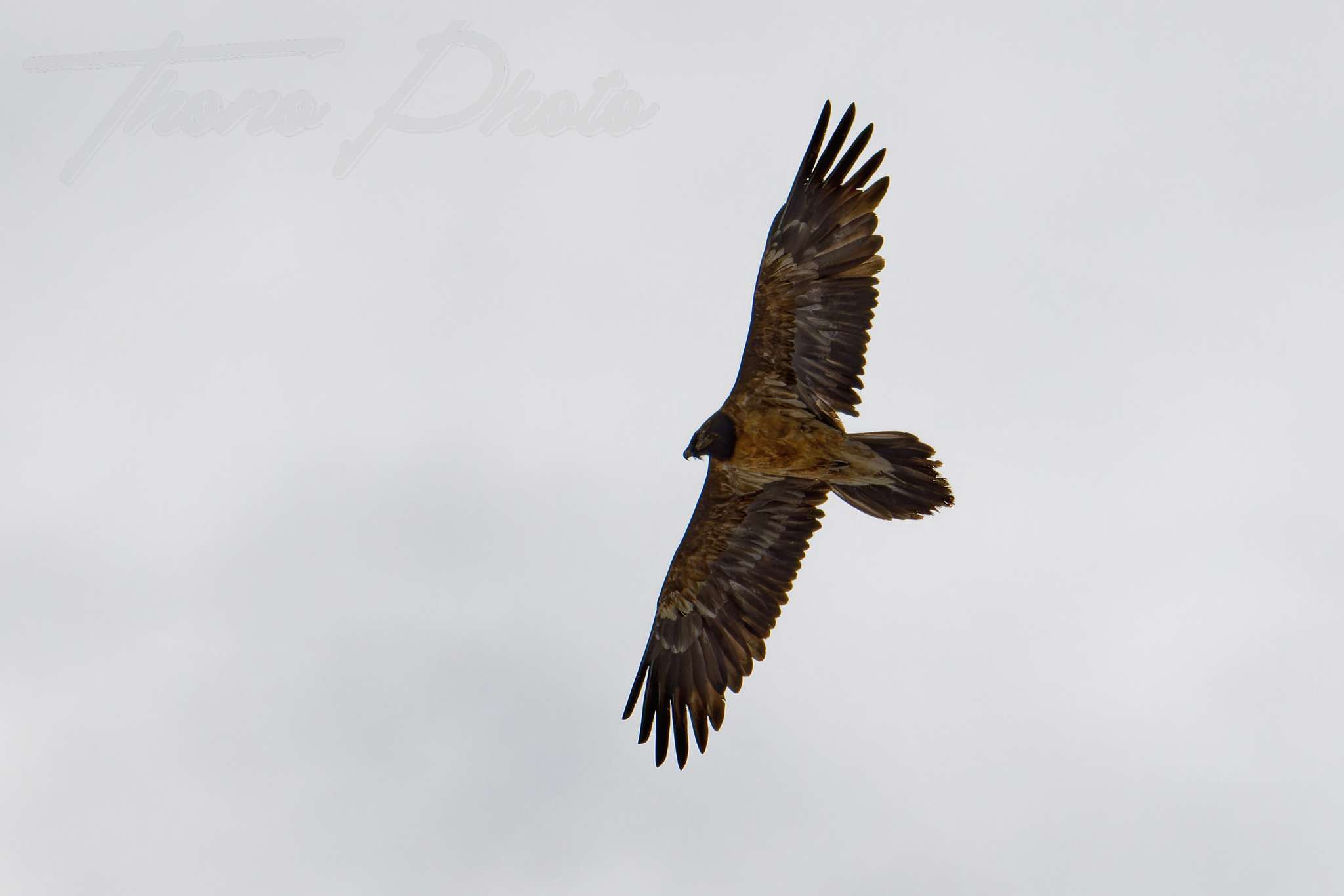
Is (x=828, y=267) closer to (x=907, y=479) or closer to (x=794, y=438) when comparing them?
(x=794, y=438)

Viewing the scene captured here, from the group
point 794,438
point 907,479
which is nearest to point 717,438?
point 794,438

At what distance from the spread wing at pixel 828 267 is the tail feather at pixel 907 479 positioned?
2.06 feet

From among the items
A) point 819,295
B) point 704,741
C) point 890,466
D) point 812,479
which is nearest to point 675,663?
point 704,741

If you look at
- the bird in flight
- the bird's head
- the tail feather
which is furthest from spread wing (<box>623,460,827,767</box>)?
the tail feather

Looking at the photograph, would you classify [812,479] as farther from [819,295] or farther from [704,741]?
[704,741]

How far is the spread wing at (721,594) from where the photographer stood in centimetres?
1445

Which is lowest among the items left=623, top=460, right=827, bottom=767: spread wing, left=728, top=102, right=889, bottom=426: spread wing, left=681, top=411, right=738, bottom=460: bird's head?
left=623, top=460, right=827, bottom=767: spread wing

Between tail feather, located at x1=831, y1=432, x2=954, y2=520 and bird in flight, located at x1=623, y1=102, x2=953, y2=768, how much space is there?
0.01 m

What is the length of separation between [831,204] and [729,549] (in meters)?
3.98

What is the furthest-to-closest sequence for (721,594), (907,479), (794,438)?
(721,594)
(794,438)
(907,479)

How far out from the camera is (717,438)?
1358 cm

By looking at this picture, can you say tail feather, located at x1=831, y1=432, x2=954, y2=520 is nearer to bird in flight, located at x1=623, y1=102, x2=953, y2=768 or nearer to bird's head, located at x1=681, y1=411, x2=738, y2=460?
bird in flight, located at x1=623, y1=102, x2=953, y2=768

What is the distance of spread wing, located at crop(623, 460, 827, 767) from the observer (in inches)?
569

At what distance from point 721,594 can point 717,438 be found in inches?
83.6
